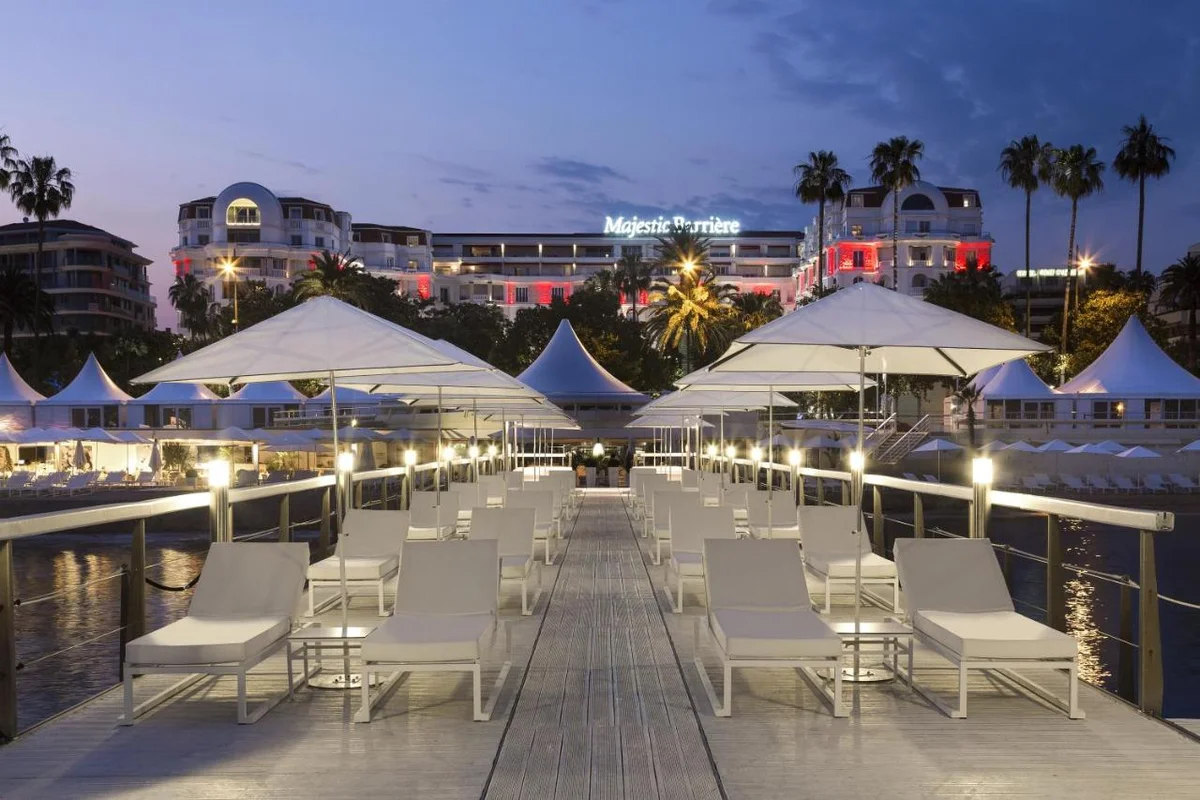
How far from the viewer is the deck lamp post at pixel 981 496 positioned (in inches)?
267

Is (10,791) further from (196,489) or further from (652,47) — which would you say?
(652,47)

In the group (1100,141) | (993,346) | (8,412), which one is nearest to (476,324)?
(8,412)

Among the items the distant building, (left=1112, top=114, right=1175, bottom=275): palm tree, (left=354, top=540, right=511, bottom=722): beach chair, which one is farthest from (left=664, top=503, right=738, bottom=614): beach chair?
the distant building

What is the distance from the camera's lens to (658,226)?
4766 inches

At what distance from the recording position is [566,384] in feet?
108

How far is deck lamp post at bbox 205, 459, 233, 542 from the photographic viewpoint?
6.81m

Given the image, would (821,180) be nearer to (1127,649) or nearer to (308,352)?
(308,352)

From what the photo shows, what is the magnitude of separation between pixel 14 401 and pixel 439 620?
148 feet

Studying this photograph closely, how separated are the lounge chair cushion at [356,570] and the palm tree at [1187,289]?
65.6m

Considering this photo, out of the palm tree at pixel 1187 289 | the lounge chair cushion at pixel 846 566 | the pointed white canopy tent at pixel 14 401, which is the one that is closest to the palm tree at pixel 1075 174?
the palm tree at pixel 1187 289

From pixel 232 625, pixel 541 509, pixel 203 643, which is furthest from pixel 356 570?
pixel 541 509

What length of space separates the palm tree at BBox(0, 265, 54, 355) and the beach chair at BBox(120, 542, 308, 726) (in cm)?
6578

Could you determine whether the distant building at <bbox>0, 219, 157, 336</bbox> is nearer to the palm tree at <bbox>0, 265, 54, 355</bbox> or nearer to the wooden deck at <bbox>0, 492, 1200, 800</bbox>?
the palm tree at <bbox>0, 265, 54, 355</bbox>

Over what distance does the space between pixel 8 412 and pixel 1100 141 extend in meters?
135
